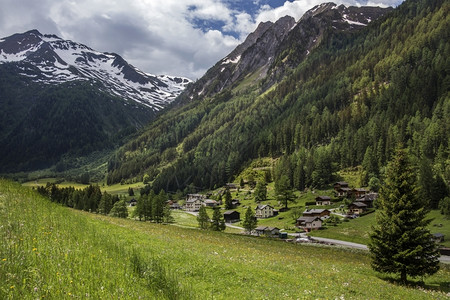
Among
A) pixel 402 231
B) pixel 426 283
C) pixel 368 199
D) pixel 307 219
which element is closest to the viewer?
pixel 402 231

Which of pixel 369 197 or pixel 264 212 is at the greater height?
pixel 369 197

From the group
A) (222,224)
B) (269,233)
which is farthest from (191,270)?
(269,233)

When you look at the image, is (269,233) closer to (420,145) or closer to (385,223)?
(385,223)

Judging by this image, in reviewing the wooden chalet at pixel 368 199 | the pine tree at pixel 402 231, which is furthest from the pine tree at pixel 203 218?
the pine tree at pixel 402 231

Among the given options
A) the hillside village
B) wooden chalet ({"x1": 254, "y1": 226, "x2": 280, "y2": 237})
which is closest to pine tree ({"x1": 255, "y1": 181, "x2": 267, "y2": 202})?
the hillside village

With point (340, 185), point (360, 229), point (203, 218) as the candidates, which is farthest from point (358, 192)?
point (203, 218)

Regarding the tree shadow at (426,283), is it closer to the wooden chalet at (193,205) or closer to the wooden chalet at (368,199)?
the wooden chalet at (368,199)

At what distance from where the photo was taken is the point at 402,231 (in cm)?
2775

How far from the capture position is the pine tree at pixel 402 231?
27.1m

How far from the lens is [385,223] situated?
94.3 ft

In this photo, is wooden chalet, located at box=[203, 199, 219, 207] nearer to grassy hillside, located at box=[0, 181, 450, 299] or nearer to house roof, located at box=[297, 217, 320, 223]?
house roof, located at box=[297, 217, 320, 223]

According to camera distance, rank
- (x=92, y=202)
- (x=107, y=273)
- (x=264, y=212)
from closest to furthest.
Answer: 1. (x=107, y=273)
2. (x=92, y=202)
3. (x=264, y=212)

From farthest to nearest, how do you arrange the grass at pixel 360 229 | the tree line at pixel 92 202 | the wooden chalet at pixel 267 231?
the tree line at pixel 92 202 → the wooden chalet at pixel 267 231 → the grass at pixel 360 229

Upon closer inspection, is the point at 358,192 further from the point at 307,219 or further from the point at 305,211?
the point at 307,219
